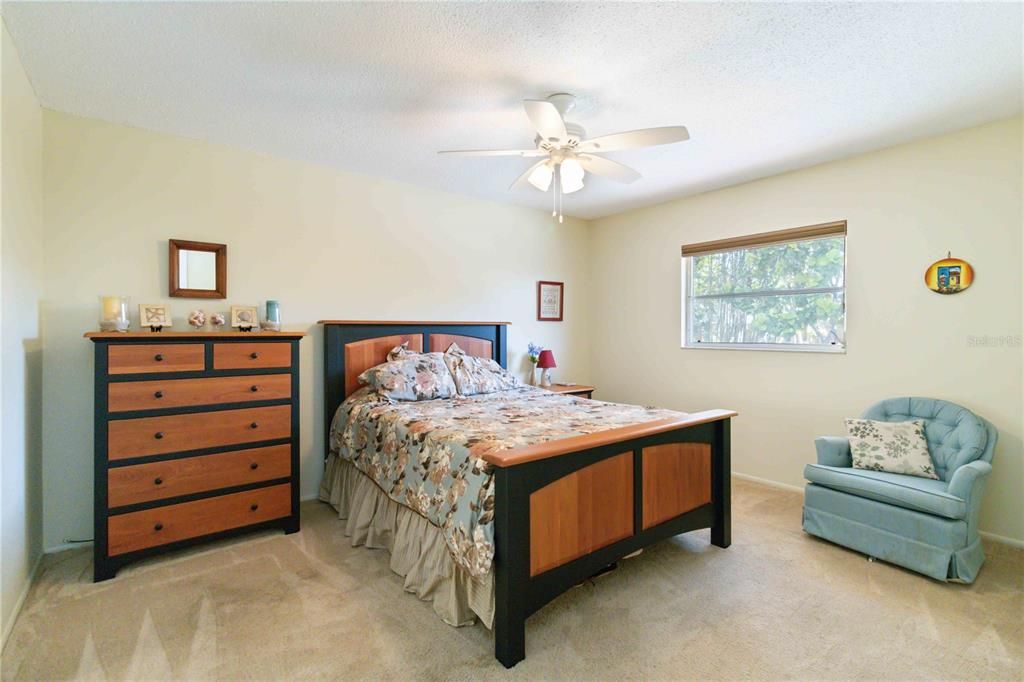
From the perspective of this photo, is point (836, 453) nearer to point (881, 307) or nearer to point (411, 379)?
point (881, 307)

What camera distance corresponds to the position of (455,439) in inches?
88.0

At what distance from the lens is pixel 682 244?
4.51 m

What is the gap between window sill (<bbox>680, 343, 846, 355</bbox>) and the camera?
355 centimetres

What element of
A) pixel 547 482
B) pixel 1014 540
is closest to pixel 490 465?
pixel 547 482

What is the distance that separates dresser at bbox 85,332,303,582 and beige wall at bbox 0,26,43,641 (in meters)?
0.29

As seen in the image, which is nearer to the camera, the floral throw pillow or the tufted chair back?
the tufted chair back

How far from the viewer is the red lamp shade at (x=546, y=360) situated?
4.75 meters

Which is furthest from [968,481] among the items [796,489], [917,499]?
[796,489]

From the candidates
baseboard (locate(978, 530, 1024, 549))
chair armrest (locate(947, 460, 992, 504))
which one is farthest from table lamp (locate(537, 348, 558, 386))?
baseboard (locate(978, 530, 1024, 549))

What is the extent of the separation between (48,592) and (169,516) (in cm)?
53

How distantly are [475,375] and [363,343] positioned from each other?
892 millimetres

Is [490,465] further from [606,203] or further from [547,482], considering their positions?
[606,203]

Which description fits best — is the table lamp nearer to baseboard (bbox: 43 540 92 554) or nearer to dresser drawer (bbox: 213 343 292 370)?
dresser drawer (bbox: 213 343 292 370)

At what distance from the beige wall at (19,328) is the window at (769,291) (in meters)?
4.48
